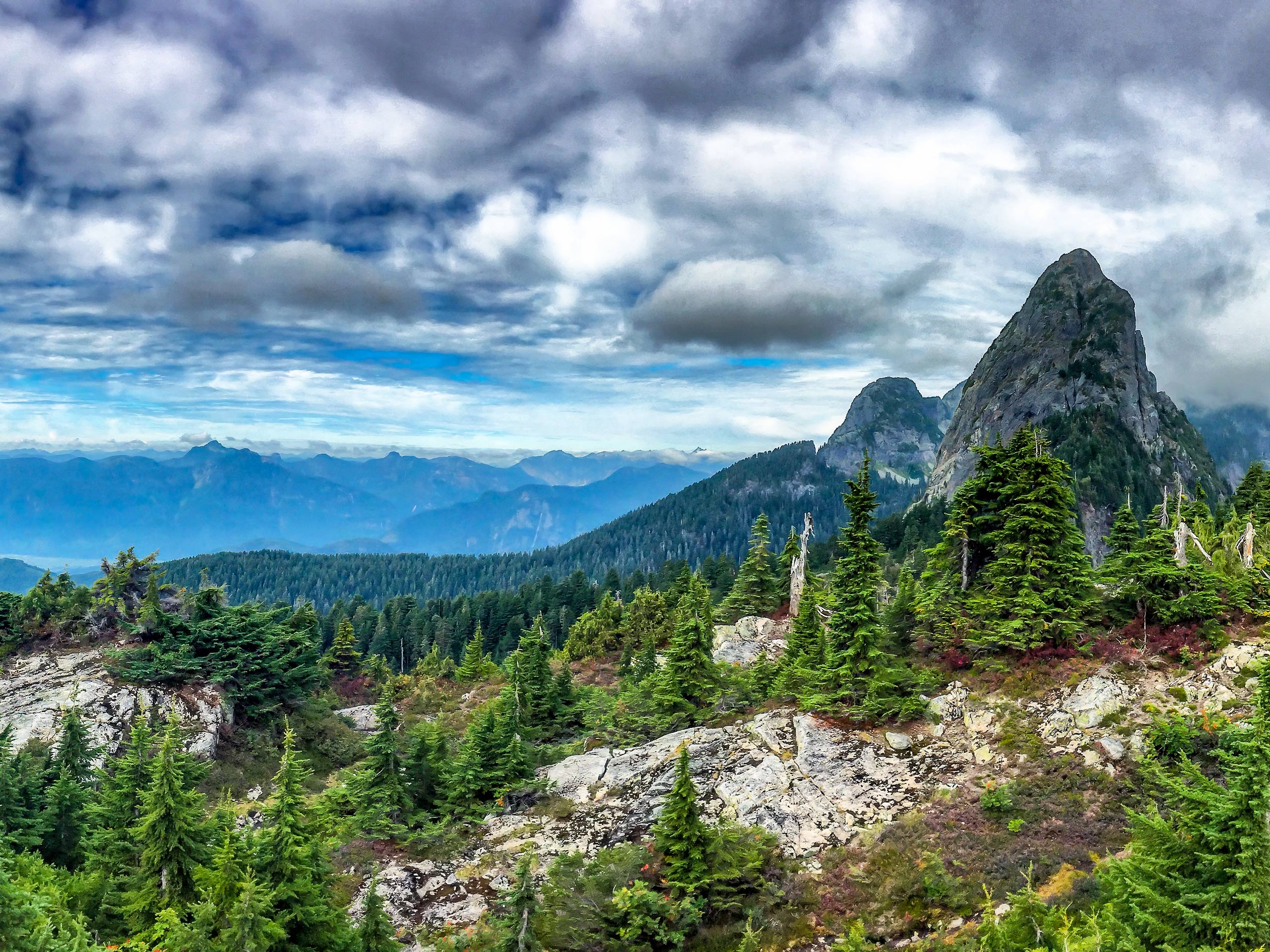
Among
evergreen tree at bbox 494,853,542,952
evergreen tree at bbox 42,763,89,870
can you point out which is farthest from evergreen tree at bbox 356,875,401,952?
evergreen tree at bbox 42,763,89,870

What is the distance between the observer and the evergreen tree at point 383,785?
28859 millimetres

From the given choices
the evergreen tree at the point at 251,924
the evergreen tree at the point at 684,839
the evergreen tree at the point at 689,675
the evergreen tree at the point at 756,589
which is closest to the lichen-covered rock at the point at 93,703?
the evergreen tree at the point at 689,675

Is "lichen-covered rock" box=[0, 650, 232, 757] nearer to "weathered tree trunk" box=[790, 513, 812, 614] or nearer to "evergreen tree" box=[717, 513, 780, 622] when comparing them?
"evergreen tree" box=[717, 513, 780, 622]

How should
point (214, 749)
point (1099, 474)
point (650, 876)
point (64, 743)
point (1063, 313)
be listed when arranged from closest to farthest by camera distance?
point (650, 876) → point (64, 743) → point (214, 749) → point (1099, 474) → point (1063, 313)

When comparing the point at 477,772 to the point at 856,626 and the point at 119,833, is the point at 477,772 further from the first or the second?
the point at 856,626

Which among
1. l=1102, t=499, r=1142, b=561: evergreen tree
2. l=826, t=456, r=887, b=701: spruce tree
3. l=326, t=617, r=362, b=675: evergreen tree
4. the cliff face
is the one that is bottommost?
l=326, t=617, r=362, b=675: evergreen tree

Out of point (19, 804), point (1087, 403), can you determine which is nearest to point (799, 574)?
point (19, 804)

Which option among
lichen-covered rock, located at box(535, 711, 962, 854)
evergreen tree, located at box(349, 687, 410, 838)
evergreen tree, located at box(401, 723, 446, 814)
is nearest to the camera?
lichen-covered rock, located at box(535, 711, 962, 854)

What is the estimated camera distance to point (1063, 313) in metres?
180

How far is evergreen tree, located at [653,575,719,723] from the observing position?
34.5 meters

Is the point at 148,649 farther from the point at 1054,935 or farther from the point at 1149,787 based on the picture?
the point at 1149,787

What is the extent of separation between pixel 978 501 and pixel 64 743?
4475 centimetres

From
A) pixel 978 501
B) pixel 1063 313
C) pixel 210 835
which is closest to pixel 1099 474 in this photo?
pixel 1063 313

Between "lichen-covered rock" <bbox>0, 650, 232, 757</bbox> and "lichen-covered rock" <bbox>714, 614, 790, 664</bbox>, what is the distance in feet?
Answer: 110
